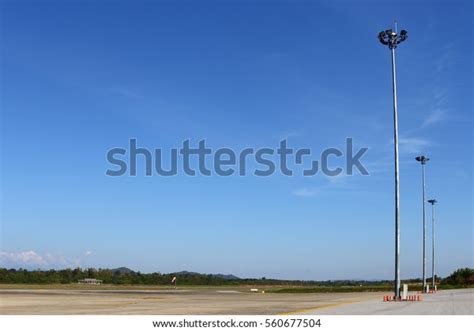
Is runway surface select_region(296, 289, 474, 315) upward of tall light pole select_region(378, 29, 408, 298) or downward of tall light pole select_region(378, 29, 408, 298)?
downward

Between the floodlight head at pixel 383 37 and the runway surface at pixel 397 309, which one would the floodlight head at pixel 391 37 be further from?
the runway surface at pixel 397 309

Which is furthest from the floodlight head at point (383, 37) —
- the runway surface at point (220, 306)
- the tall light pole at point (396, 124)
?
the runway surface at point (220, 306)

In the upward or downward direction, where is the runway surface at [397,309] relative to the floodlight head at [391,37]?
downward

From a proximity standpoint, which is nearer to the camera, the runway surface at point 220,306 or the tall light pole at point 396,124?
the runway surface at point 220,306

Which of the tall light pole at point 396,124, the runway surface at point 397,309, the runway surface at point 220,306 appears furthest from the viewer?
the tall light pole at point 396,124

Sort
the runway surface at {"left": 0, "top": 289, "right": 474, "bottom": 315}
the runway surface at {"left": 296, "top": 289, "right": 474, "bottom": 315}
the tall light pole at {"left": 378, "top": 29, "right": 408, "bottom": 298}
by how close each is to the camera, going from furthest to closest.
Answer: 1. the tall light pole at {"left": 378, "top": 29, "right": 408, "bottom": 298}
2. the runway surface at {"left": 0, "top": 289, "right": 474, "bottom": 315}
3. the runway surface at {"left": 296, "top": 289, "right": 474, "bottom": 315}

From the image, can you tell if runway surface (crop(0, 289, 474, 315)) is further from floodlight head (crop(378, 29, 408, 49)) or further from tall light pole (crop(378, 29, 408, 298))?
floodlight head (crop(378, 29, 408, 49))

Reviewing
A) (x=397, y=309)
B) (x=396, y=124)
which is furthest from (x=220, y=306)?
(x=396, y=124)

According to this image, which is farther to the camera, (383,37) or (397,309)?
(383,37)

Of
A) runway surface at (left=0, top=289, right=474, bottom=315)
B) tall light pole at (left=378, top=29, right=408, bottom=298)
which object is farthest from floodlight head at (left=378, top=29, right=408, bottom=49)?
runway surface at (left=0, top=289, right=474, bottom=315)

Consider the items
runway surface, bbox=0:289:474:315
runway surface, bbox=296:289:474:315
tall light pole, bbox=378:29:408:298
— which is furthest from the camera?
tall light pole, bbox=378:29:408:298

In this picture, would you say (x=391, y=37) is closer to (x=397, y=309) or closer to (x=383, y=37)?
(x=383, y=37)
